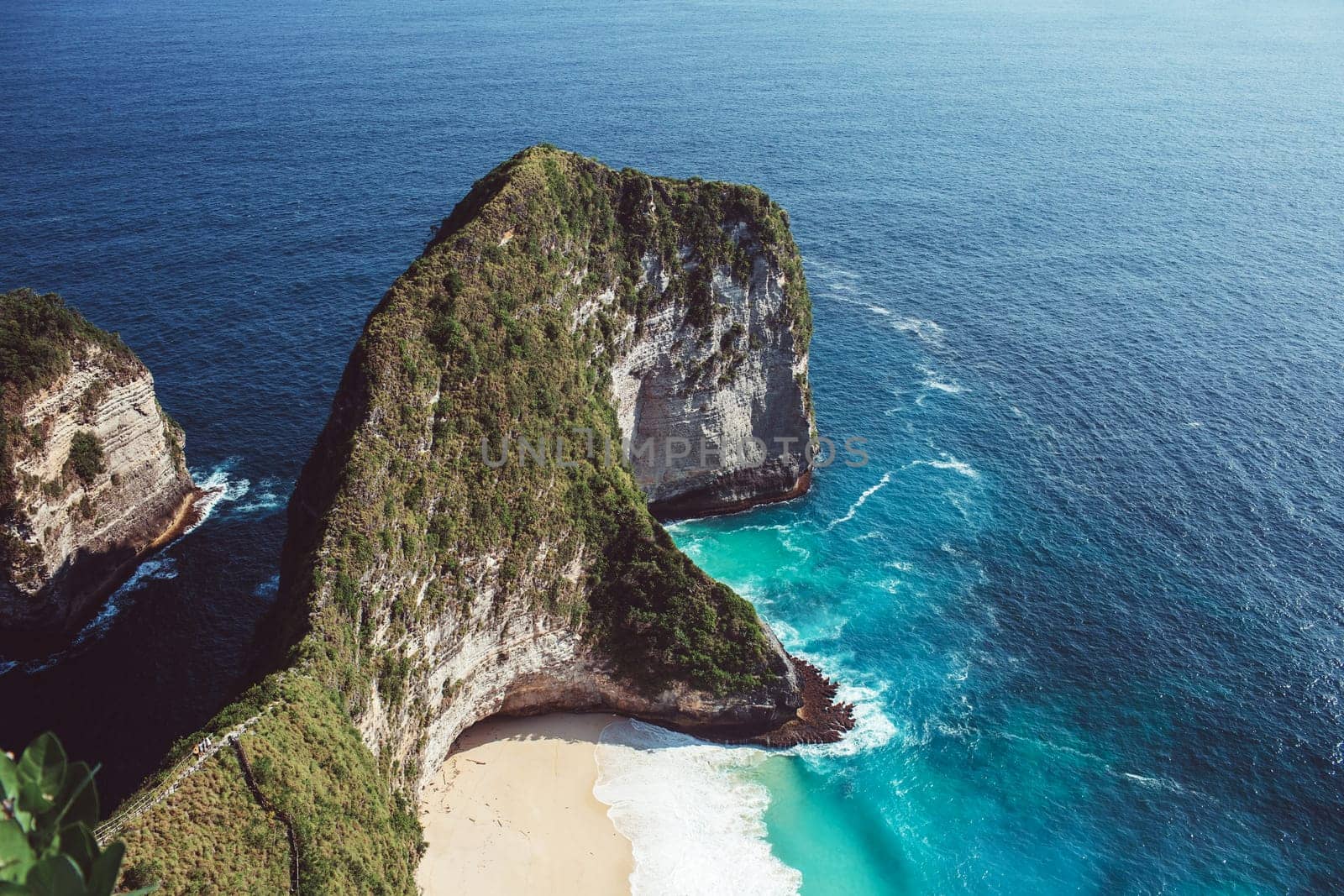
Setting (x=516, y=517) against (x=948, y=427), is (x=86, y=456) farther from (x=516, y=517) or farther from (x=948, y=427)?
(x=948, y=427)

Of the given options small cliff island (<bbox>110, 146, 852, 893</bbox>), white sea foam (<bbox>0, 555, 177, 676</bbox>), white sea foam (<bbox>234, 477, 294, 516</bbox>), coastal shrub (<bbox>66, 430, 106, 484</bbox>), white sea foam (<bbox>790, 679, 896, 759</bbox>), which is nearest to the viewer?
small cliff island (<bbox>110, 146, 852, 893</bbox>)

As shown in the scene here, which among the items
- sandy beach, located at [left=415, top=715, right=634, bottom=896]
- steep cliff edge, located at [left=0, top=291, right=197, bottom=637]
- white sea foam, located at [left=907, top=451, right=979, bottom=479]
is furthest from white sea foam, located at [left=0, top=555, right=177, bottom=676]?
white sea foam, located at [left=907, top=451, right=979, bottom=479]

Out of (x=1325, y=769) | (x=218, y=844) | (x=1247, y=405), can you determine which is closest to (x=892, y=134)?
(x=1247, y=405)

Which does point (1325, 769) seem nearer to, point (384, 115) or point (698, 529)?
point (698, 529)

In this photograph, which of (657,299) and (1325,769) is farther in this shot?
(657,299)

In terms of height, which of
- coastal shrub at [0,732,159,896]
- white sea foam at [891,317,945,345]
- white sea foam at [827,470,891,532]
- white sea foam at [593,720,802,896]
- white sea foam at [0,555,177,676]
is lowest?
white sea foam at [593,720,802,896]

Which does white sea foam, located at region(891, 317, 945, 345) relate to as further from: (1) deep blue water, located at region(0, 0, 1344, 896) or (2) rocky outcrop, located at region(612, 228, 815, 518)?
(2) rocky outcrop, located at region(612, 228, 815, 518)
